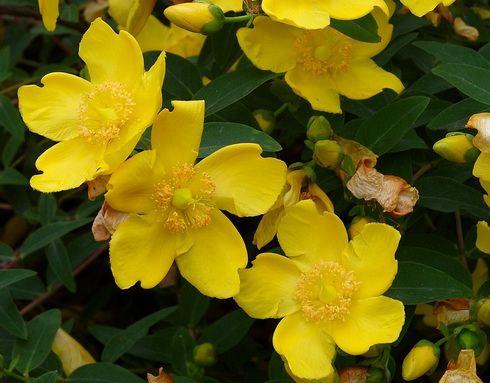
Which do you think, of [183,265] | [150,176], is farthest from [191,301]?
[150,176]

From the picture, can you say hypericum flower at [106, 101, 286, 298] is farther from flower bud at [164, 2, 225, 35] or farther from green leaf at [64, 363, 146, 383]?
green leaf at [64, 363, 146, 383]

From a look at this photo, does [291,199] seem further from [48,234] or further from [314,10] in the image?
[48,234]

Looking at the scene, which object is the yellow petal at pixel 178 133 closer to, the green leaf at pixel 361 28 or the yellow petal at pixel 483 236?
the green leaf at pixel 361 28

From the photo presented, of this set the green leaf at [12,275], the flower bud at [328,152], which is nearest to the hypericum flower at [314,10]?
the flower bud at [328,152]

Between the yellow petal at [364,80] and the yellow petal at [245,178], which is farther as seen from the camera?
the yellow petal at [364,80]

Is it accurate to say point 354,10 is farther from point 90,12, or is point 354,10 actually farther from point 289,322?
point 90,12
